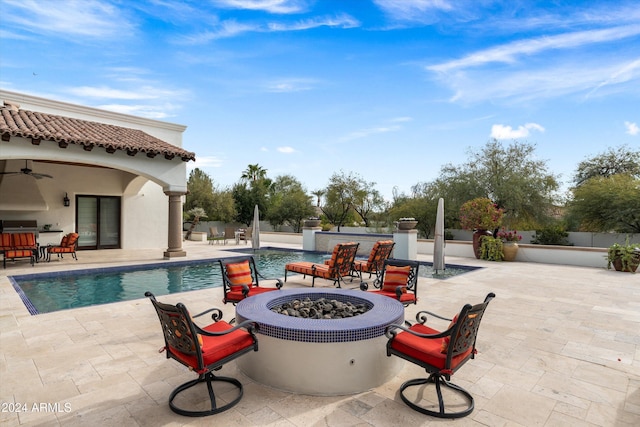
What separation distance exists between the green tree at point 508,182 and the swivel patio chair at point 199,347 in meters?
21.3

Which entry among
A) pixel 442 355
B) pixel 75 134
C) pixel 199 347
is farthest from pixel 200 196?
pixel 442 355

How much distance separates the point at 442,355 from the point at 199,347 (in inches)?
82.5

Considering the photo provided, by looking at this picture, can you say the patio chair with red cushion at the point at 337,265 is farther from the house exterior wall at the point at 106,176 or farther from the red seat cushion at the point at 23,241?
the red seat cushion at the point at 23,241

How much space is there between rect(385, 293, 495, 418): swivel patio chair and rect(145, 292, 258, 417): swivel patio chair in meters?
1.46

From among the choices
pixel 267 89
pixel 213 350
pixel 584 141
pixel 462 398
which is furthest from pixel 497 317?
pixel 584 141

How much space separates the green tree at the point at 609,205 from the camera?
18.7 m

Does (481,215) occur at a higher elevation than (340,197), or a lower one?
lower

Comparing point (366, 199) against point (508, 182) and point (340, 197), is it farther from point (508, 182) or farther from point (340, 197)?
point (508, 182)

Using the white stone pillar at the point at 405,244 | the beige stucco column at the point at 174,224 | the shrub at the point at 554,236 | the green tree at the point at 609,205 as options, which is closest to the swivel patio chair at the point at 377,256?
the white stone pillar at the point at 405,244

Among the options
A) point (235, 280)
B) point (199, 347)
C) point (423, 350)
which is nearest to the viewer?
point (199, 347)

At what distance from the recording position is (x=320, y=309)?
4605 mm

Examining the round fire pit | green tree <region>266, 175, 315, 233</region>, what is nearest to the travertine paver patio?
the round fire pit

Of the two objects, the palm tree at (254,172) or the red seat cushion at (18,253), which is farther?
the palm tree at (254,172)

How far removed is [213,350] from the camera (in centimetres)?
324
